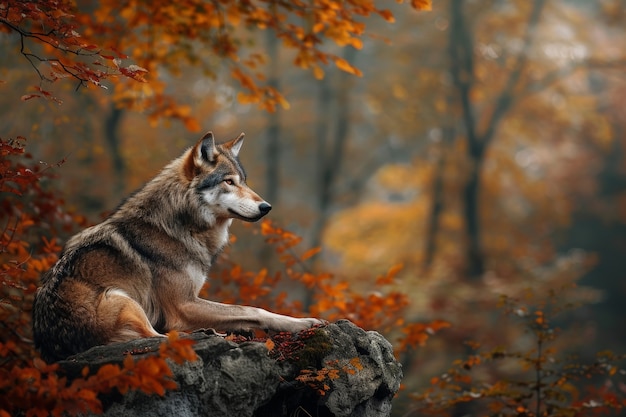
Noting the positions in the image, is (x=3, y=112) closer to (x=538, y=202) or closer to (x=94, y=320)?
(x=94, y=320)

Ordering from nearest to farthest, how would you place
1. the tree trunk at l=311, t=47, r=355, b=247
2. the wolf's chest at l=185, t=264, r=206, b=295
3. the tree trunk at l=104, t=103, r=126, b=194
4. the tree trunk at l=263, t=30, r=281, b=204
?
the wolf's chest at l=185, t=264, r=206, b=295 → the tree trunk at l=104, t=103, r=126, b=194 → the tree trunk at l=263, t=30, r=281, b=204 → the tree trunk at l=311, t=47, r=355, b=247

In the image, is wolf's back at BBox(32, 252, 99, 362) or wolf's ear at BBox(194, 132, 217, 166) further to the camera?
wolf's ear at BBox(194, 132, 217, 166)

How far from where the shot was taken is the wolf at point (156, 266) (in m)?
4.37

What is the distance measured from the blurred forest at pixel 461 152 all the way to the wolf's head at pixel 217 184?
10635 millimetres

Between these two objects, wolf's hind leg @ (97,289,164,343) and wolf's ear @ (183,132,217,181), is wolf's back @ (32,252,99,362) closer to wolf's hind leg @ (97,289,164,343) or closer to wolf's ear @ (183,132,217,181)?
wolf's hind leg @ (97,289,164,343)

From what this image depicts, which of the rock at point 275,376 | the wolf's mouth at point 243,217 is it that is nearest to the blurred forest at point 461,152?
the wolf's mouth at point 243,217

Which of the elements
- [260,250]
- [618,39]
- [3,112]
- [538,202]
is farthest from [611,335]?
[3,112]

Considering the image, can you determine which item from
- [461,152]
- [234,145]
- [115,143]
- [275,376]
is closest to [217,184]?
[234,145]

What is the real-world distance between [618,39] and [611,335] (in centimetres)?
1169

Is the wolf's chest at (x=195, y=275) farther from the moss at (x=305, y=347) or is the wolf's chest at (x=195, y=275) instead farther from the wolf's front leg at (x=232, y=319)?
the moss at (x=305, y=347)

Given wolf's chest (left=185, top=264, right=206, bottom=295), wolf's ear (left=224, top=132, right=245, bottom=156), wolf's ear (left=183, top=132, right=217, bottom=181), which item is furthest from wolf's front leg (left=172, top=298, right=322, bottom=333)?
wolf's ear (left=224, top=132, right=245, bottom=156)

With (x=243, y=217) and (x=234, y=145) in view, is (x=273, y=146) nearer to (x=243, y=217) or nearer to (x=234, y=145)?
(x=234, y=145)

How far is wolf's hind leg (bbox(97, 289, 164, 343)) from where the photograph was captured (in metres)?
4.29

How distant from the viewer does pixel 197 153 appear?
4965 millimetres
